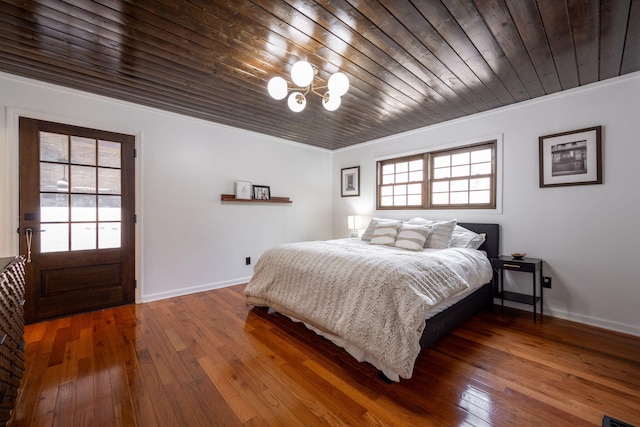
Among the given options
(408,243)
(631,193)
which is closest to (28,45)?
(408,243)

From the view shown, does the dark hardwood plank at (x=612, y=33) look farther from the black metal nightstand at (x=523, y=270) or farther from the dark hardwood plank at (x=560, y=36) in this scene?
the black metal nightstand at (x=523, y=270)

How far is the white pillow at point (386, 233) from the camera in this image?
324 cm

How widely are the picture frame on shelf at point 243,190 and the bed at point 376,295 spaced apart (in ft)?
4.63

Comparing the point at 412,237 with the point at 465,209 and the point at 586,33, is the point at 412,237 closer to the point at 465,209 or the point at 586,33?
the point at 465,209

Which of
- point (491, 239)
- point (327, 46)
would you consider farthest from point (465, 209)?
point (327, 46)

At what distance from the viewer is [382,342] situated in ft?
5.65

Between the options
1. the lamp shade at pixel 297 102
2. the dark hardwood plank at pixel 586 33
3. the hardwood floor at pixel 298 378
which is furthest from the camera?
the lamp shade at pixel 297 102

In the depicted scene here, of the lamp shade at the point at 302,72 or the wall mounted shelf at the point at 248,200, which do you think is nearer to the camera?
the lamp shade at the point at 302,72

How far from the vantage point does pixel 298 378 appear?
176cm

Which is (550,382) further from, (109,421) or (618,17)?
(109,421)

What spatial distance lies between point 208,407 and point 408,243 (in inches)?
93.7

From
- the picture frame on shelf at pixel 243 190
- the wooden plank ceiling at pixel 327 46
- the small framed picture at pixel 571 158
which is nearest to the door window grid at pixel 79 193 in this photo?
A: the wooden plank ceiling at pixel 327 46

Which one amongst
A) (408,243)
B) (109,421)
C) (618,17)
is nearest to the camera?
(109,421)

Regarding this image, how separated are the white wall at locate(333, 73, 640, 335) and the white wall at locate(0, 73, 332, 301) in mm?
3102
